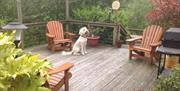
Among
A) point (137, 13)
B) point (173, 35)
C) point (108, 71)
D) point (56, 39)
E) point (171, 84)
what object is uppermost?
point (137, 13)

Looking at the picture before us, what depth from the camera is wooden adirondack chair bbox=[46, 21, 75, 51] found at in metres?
6.04

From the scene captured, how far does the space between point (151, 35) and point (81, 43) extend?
1.73 m

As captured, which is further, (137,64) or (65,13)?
(65,13)

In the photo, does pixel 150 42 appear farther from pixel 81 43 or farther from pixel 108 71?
pixel 81 43

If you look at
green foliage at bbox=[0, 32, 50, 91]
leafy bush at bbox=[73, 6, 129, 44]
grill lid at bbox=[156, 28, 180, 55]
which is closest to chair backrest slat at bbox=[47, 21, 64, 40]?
leafy bush at bbox=[73, 6, 129, 44]

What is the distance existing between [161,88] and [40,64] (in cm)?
157

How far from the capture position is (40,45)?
693 centimetres

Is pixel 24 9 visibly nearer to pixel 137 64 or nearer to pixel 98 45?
pixel 98 45

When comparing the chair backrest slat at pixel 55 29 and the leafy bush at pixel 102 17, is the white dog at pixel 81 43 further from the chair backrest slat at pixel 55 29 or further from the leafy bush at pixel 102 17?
→ the leafy bush at pixel 102 17

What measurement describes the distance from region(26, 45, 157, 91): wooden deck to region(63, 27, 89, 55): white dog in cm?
19

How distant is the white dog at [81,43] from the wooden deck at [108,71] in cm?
19

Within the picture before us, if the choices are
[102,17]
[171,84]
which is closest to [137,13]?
[102,17]

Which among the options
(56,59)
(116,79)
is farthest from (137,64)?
(56,59)

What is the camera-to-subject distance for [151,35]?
5359mm
